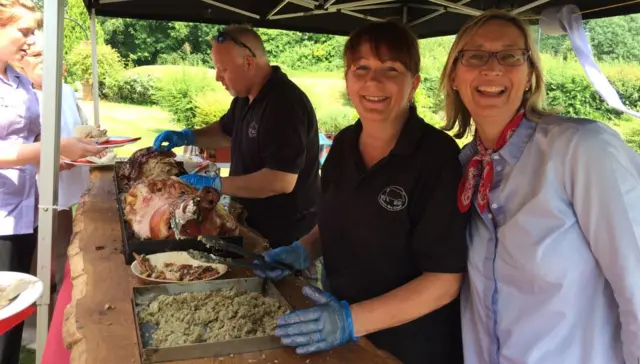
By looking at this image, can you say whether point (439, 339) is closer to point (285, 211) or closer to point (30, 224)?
point (285, 211)

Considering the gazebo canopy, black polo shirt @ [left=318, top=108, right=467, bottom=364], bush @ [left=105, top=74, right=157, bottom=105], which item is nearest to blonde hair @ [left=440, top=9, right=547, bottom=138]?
black polo shirt @ [left=318, top=108, right=467, bottom=364]

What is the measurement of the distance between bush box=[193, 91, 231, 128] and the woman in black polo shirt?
14.1 meters

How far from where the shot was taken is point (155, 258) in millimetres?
2223

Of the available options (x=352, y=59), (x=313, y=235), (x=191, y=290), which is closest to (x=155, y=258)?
(x=191, y=290)

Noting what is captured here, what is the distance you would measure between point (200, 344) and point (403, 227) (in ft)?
2.63

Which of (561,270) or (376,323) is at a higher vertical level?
(561,270)

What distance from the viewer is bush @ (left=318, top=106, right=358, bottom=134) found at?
1631cm

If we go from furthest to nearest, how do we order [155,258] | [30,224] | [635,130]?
[635,130], [30,224], [155,258]

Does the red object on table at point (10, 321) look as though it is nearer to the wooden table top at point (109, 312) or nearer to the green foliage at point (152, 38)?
the wooden table top at point (109, 312)

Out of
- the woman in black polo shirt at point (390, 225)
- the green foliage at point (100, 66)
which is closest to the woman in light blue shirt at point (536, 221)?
the woman in black polo shirt at point (390, 225)

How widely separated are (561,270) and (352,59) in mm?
1078

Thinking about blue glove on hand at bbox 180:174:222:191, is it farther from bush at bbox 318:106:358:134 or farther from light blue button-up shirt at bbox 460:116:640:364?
bush at bbox 318:106:358:134

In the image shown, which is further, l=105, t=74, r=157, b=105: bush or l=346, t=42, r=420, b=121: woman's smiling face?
l=105, t=74, r=157, b=105: bush

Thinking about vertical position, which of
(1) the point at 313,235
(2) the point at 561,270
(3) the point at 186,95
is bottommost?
(3) the point at 186,95
